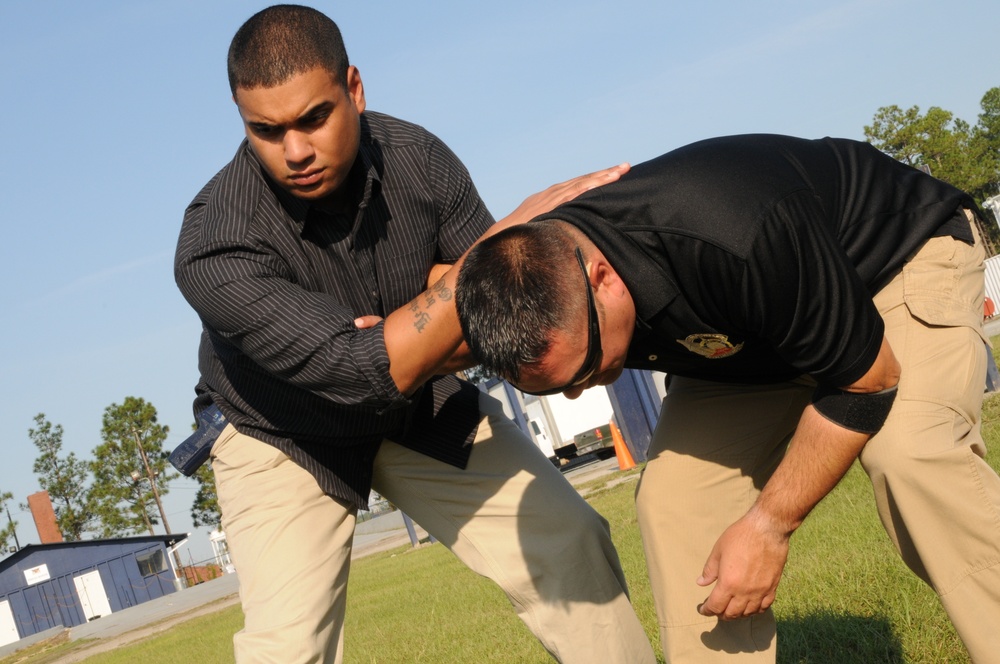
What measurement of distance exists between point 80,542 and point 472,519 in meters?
60.9

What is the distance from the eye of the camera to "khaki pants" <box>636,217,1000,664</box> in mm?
3023

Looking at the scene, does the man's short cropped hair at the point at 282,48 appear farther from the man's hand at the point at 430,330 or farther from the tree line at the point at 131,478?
the tree line at the point at 131,478

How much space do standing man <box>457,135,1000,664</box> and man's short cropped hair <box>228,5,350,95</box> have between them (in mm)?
984

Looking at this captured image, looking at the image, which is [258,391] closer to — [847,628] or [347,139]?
[347,139]

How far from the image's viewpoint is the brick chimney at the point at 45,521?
62812mm

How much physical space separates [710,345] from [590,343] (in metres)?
0.48

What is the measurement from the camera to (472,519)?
422 cm

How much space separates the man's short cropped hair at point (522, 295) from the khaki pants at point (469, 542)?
1248mm

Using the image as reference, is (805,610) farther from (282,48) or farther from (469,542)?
(282,48)

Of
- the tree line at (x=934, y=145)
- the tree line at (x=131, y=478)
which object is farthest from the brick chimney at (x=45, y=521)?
the tree line at (x=934, y=145)

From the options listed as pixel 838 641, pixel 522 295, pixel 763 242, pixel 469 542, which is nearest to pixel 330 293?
pixel 469 542

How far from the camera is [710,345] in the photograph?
3238 millimetres

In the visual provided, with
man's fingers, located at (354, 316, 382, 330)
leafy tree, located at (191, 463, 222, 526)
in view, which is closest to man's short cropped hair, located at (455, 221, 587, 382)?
man's fingers, located at (354, 316, 382, 330)

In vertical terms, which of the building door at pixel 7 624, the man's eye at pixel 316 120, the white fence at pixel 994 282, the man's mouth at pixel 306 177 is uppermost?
the man's eye at pixel 316 120
